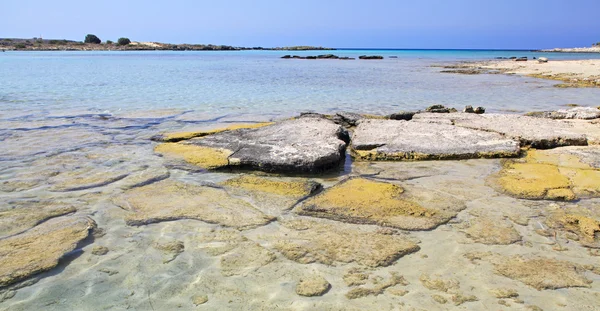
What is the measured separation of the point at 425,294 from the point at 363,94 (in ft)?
33.7

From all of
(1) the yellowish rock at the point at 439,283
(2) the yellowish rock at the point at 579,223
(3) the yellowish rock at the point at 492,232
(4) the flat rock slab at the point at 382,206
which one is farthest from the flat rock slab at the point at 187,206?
(2) the yellowish rock at the point at 579,223

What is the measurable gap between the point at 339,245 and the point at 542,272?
121cm

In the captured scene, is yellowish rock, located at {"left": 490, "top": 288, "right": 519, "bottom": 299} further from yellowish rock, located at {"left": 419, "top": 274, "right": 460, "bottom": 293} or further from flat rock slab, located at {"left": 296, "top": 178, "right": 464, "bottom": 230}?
flat rock slab, located at {"left": 296, "top": 178, "right": 464, "bottom": 230}

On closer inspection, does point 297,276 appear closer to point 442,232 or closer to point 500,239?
point 442,232

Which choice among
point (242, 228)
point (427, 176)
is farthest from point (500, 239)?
point (242, 228)

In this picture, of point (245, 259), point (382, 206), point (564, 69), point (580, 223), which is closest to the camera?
point (245, 259)

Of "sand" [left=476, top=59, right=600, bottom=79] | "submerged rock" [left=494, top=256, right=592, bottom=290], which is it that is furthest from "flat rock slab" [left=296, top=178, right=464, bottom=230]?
"sand" [left=476, top=59, right=600, bottom=79]

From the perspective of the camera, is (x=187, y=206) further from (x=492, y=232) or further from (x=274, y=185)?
(x=492, y=232)

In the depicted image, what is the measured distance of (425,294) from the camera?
7.17 feet

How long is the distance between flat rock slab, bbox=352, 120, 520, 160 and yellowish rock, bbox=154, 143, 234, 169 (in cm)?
163

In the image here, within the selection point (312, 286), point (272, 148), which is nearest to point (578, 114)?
point (272, 148)

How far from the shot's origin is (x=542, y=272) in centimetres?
237

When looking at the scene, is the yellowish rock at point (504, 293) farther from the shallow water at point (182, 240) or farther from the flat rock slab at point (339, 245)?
the flat rock slab at point (339, 245)

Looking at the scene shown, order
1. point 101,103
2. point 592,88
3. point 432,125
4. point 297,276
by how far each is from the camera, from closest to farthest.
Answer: point 297,276 → point 432,125 → point 101,103 → point 592,88
